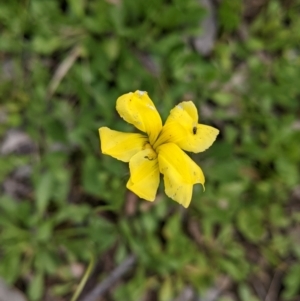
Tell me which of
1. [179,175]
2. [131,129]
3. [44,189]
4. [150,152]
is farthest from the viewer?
[44,189]

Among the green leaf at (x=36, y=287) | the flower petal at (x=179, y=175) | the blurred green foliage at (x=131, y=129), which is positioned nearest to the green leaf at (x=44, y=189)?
the blurred green foliage at (x=131, y=129)

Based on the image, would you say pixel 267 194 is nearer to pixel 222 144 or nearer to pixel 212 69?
pixel 222 144

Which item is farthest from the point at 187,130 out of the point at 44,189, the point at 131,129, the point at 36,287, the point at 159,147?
the point at 36,287

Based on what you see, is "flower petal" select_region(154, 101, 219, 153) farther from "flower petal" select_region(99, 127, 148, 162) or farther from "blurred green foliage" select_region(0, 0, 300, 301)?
"blurred green foliage" select_region(0, 0, 300, 301)

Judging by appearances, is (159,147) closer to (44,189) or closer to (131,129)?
(131,129)

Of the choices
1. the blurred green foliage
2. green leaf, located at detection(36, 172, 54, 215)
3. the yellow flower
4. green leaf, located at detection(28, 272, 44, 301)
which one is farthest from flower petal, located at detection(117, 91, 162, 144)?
green leaf, located at detection(28, 272, 44, 301)

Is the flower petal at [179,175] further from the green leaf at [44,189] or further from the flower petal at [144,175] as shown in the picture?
the green leaf at [44,189]
